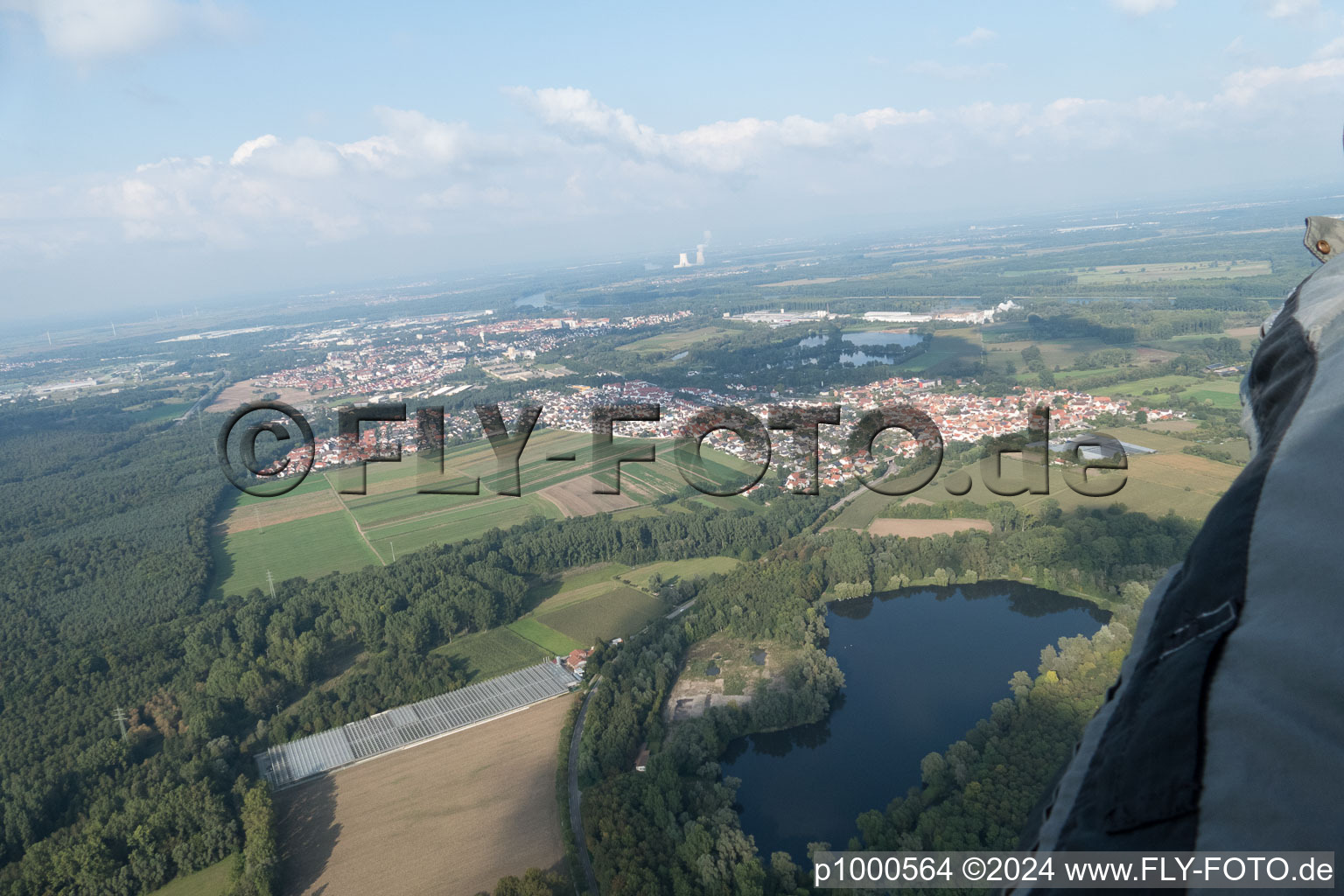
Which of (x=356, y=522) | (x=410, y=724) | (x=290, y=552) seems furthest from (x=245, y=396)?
(x=410, y=724)

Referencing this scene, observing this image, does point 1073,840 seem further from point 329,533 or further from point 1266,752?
point 329,533

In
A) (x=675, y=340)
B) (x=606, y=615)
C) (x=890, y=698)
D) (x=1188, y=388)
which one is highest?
(x=675, y=340)

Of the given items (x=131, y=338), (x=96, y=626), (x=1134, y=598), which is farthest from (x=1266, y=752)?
(x=131, y=338)

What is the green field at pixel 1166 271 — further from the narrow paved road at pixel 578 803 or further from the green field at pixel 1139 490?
the narrow paved road at pixel 578 803

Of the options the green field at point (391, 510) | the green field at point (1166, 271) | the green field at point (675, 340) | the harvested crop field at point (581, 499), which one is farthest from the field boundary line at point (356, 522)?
the green field at point (1166, 271)

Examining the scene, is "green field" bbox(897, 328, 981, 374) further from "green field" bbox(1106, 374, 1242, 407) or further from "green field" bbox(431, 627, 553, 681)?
"green field" bbox(431, 627, 553, 681)

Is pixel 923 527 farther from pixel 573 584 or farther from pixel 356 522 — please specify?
pixel 356 522

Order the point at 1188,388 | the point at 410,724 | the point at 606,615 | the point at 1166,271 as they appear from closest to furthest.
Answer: the point at 410,724 → the point at 606,615 → the point at 1188,388 → the point at 1166,271
